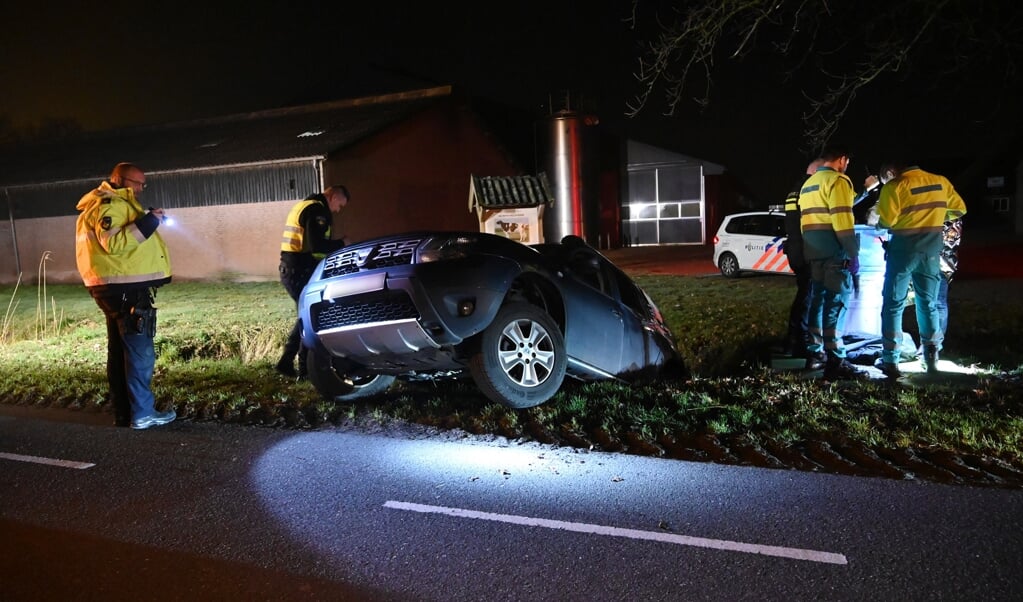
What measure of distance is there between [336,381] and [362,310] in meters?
1.23

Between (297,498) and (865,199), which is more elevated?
(865,199)

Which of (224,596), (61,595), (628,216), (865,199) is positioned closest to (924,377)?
(865,199)

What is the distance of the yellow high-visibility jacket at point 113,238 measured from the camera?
5656mm

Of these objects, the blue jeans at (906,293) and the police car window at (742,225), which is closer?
the blue jeans at (906,293)

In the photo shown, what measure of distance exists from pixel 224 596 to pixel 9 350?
8960 millimetres

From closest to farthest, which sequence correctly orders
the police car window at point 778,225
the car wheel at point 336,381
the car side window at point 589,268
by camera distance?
the car wheel at point 336,381, the car side window at point 589,268, the police car window at point 778,225

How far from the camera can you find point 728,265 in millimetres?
17641

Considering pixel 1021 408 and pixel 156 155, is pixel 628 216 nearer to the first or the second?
pixel 156 155

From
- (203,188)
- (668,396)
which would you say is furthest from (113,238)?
(203,188)

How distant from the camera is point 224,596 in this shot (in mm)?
3096

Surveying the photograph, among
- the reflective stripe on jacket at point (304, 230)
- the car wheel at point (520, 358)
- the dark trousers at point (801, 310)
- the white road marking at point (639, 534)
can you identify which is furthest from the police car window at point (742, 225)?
the white road marking at point (639, 534)

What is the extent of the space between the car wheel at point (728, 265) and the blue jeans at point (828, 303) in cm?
1045

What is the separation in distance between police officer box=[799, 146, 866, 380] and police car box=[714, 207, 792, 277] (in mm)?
9720

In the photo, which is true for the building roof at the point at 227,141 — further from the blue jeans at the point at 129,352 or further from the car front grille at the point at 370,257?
the car front grille at the point at 370,257
